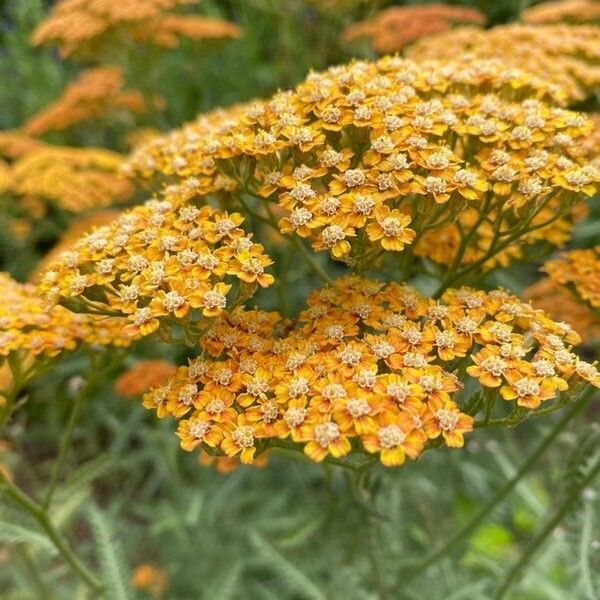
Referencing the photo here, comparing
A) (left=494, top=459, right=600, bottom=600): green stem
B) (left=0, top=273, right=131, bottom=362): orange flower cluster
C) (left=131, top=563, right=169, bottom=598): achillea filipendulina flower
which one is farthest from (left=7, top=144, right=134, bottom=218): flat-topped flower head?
(left=494, top=459, right=600, bottom=600): green stem

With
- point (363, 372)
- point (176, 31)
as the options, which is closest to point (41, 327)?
point (363, 372)

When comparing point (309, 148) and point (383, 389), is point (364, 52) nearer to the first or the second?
point (309, 148)

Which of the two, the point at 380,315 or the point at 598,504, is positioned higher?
the point at 380,315

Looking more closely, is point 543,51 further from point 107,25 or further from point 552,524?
point 107,25

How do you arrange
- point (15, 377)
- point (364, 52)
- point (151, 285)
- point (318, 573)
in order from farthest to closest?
point (364, 52) → point (318, 573) → point (15, 377) → point (151, 285)

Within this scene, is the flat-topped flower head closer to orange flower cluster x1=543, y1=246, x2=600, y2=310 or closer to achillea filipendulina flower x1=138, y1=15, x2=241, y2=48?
achillea filipendulina flower x1=138, y1=15, x2=241, y2=48

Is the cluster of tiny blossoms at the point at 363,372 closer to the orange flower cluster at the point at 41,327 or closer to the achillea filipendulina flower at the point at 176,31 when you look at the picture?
the orange flower cluster at the point at 41,327

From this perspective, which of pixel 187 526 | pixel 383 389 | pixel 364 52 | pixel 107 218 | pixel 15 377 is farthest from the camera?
pixel 364 52

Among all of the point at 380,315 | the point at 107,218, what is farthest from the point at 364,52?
the point at 380,315
